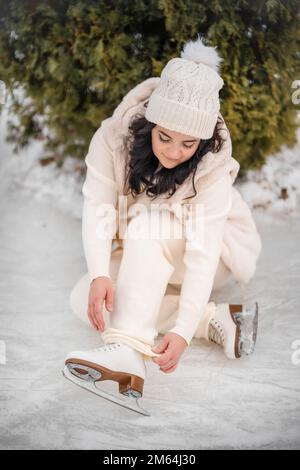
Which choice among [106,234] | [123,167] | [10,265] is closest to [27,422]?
[106,234]

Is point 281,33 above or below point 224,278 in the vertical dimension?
above

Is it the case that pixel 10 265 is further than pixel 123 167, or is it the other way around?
pixel 10 265

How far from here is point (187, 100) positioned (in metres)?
1.58

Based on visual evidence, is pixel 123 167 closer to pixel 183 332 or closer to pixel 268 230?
pixel 183 332

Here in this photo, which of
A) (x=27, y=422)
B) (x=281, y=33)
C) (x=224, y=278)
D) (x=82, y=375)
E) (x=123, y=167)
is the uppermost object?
(x=281, y=33)

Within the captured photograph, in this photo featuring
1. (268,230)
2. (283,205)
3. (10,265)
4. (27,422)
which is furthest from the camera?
(283,205)

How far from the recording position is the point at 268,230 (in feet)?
9.09

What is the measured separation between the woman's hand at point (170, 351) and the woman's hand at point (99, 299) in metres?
0.15

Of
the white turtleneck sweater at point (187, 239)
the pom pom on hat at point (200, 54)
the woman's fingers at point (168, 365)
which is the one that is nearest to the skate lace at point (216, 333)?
the white turtleneck sweater at point (187, 239)

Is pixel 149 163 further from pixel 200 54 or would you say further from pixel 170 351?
pixel 170 351

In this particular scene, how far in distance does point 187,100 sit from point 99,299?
1.68 feet

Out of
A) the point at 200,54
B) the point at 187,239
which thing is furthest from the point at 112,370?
the point at 200,54

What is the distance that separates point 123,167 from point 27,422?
0.69 metres

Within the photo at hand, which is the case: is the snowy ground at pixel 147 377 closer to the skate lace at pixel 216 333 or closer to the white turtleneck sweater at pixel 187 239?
the skate lace at pixel 216 333
